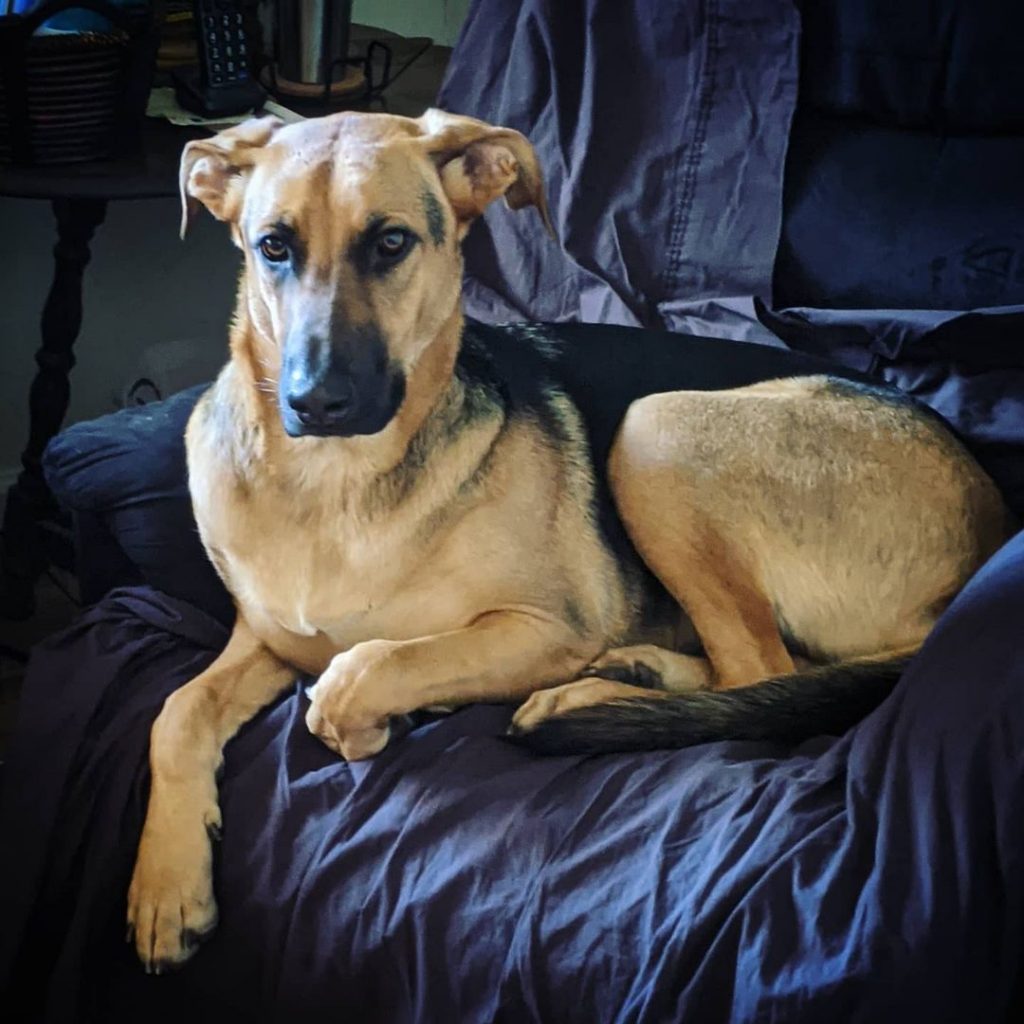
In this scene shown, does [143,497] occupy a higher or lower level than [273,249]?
lower

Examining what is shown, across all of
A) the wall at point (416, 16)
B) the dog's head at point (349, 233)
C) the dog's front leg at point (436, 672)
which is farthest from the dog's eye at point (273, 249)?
the wall at point (416, 16)

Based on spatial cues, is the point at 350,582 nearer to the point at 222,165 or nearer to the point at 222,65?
the point at 222,165

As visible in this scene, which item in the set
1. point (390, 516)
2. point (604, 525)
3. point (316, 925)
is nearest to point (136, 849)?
point (316, 925)

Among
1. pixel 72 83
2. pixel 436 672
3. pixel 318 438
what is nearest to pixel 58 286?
pixel 72 83

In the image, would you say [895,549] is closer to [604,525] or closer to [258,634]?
[604,525]

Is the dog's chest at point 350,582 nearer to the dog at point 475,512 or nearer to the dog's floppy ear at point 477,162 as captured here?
the dog at point 475,512

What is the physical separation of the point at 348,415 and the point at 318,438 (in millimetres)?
183

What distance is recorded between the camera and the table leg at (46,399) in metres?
2.32

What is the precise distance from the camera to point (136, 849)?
4.88ft

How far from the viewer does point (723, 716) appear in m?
1.47

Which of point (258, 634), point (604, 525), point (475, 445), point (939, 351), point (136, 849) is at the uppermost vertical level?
point (939, 351)

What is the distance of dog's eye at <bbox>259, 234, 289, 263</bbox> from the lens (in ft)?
4.85

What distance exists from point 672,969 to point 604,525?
735 mm

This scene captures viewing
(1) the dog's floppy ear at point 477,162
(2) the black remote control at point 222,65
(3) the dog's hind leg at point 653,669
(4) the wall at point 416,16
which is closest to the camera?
(1) the dog's floppy ear at point 477,162
